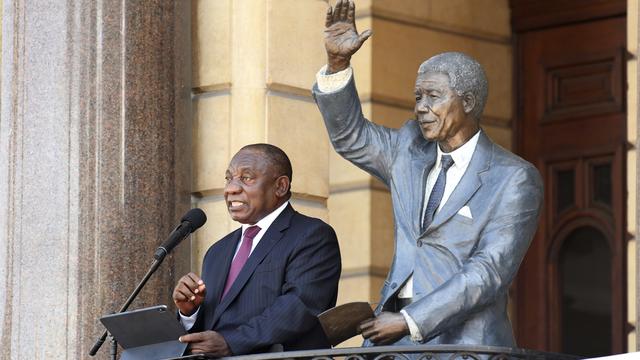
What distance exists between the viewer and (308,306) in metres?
11.7

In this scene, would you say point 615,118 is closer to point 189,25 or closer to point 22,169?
point 189,25

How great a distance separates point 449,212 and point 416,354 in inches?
29.0

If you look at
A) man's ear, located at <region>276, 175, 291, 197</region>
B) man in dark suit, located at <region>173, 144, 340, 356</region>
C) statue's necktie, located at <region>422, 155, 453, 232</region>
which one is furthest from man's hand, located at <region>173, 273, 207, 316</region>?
statue's necktie, located at <region>422, 155, 453, 232</region>

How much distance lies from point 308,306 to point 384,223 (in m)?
3.76

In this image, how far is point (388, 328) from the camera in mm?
11375

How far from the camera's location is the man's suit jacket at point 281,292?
1160cm

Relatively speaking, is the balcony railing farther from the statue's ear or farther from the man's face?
the statue's ear

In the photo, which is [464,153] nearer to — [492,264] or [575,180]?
[492,264]

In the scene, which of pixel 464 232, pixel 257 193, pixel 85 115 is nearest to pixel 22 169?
pixel 85 115

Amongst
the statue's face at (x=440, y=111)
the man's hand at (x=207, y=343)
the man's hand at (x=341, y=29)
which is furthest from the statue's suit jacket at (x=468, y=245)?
the man's hand at (x=207, y=343)

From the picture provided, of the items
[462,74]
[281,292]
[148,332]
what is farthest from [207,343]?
[462,74]

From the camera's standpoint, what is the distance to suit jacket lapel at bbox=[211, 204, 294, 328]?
465 inches

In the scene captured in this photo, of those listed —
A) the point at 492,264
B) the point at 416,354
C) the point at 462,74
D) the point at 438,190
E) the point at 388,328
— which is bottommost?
the point at 416,354

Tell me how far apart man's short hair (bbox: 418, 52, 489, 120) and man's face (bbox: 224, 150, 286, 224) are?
2.89 ft
